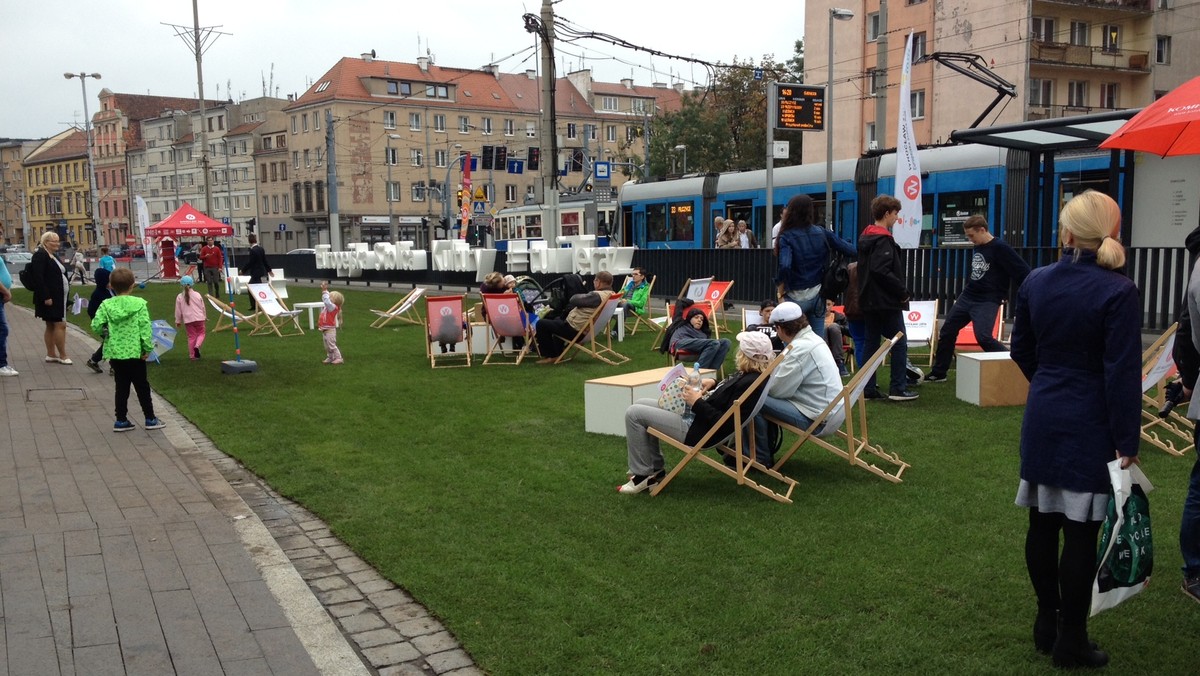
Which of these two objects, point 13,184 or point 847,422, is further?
point 13,184

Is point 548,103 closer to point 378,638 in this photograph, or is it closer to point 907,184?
point 907,184

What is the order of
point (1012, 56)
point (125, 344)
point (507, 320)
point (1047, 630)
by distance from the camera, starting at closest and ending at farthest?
point (1047, 630), point (125, 344), point (507, 320), point (1012, 56)

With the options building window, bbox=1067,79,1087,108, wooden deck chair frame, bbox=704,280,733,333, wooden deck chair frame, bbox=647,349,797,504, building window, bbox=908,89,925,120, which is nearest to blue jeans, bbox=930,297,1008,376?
wooden deck chair frame, bbox=647,349,797,504

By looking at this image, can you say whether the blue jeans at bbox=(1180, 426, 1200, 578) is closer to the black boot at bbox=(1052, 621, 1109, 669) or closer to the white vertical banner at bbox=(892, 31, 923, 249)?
the black boot at bbox=(1052, 621, 1109, 669)

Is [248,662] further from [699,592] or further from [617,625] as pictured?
[699,592]

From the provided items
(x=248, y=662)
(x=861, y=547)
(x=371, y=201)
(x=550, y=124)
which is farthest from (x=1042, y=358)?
(x=371, y=201)

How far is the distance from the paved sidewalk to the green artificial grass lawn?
0.20 m

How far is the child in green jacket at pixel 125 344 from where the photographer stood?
26.8 feet

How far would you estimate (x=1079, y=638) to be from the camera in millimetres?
3535

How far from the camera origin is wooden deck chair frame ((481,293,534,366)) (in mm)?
12023

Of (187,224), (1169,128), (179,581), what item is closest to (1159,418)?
(1169,128)

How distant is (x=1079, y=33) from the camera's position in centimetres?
4191

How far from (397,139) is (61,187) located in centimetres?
5541

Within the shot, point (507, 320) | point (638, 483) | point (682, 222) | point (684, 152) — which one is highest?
point (684, 152)
